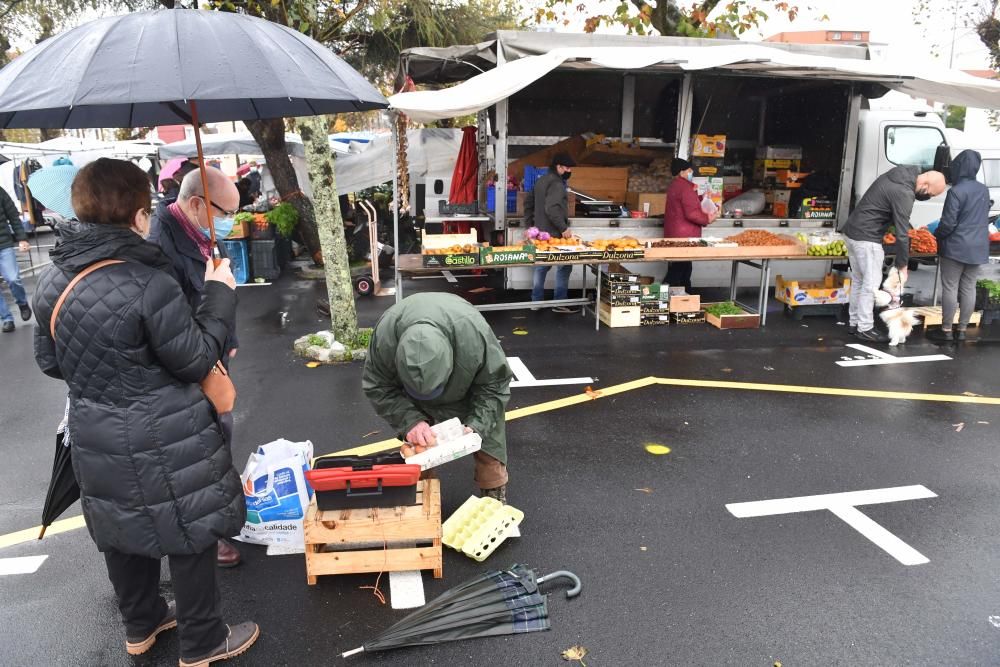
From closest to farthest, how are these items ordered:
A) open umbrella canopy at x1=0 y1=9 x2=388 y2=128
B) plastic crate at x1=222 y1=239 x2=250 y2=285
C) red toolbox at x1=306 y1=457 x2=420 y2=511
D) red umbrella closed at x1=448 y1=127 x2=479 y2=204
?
open umbrella canopy at x1=0 y1=9 x2=388 y2=128 → red toolbox at x1=306 y1=457 x2=420 y2=511 → red umbrella closed at x1=448 y1=127 x2=479 y2=204 → plastic crate at x1=222 y1=239 x2=250 y2=285

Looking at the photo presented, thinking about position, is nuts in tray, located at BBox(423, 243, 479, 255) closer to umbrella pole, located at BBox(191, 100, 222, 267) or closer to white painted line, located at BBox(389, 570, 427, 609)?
umbrella pole, located at BBox(191, 100, 222, 267)

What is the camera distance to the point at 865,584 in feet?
11.5

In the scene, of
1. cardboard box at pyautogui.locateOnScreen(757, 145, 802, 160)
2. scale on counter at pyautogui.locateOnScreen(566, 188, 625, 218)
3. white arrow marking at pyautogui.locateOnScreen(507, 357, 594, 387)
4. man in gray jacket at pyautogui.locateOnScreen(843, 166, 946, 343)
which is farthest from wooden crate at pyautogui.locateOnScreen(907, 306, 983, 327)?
white arrow marking at pyautogui.locateOnScreen(507, 357, 594, 387)

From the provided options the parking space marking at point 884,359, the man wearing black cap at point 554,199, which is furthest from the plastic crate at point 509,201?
the parking space marking at point 884,359

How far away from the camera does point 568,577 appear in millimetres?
3482

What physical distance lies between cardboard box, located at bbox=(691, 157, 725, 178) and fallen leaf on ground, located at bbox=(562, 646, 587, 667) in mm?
8240

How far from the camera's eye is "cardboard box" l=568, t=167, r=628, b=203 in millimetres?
10594

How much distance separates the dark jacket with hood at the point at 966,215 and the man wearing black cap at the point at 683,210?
8.96 feet

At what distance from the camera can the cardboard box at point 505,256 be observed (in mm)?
7699

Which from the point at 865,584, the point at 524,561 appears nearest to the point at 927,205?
the point at 865,584

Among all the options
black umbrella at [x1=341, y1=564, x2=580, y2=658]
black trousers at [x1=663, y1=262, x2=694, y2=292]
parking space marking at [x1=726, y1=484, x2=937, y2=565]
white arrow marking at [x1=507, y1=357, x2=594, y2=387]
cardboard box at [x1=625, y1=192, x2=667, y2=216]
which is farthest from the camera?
cardboard box at [x1=625, y1=192, x2=667, y2=216]

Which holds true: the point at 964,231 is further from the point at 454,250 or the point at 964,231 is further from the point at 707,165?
the point at 454,250

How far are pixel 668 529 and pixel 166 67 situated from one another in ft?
11.2

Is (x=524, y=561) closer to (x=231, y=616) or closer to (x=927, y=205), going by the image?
(x=231, y=616)
